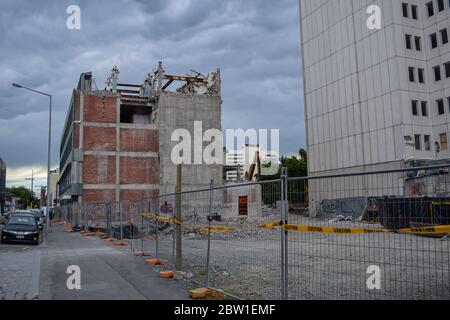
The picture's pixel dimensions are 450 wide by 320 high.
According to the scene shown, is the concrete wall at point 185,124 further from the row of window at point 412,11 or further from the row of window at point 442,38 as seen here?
the row of window at point 442,38

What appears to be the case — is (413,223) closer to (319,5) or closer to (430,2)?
(430,2)

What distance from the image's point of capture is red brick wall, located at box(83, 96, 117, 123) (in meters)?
43.8

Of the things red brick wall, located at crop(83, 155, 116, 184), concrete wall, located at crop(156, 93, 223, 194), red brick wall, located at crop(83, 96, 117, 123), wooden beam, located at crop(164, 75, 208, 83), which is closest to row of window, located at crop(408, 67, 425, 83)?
concrete wall, located at crop(156, 93, 223, 194)

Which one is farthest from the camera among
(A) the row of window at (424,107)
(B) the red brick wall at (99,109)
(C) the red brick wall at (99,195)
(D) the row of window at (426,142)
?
(B) the red brick wall at (99,109)

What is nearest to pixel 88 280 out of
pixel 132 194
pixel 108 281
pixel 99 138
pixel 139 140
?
pixel 108 281

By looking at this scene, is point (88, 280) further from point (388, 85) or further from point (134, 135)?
point (134, 135)

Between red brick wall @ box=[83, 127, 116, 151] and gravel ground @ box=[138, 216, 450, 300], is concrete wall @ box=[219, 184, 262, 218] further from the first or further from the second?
red brick wall @ box=[83, 127, 116, 151]

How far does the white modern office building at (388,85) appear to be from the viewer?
123 feet

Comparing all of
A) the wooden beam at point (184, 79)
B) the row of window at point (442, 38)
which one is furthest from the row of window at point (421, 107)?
the wooden beam at point (184, 79)

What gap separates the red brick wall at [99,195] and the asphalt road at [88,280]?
28563 mm

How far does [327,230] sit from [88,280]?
6.46 metres

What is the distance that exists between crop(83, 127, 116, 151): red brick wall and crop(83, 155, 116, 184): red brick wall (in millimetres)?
1052

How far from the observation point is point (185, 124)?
47.4 metres

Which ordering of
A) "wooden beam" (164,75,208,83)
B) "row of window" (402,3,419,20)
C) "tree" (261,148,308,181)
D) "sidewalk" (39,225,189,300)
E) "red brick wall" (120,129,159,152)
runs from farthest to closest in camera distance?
"tree" (261,148,308,181) → "wooden beam" (164,75,208,83) → "red brick wall" (120,129,159,152) → "row of window" (402,3,419,20) → "sidewalk" (39,225,189,300)
